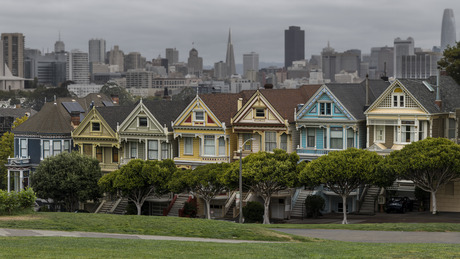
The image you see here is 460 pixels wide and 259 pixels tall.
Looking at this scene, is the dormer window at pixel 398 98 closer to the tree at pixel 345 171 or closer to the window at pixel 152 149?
the tree at pixel 345 171

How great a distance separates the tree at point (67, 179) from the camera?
6981 cm

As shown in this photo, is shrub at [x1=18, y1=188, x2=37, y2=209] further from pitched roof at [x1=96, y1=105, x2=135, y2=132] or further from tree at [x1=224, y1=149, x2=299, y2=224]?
pitched roof at [x1=96, y1=105, x2=135, y2=132]

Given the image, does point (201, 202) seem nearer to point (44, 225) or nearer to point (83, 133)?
point (83, 133)

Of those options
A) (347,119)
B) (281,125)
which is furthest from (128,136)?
(347,119)

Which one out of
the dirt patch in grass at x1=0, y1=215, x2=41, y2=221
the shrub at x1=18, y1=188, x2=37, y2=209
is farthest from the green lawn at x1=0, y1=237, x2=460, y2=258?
the shrub at x1=18, y1=188, x2=37, y2=209

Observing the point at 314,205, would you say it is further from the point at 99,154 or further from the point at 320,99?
the point at 99,154

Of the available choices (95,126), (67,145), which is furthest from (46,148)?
(95,126)

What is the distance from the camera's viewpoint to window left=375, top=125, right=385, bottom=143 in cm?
6600

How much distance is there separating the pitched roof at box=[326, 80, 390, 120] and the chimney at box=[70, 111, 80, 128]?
80.4 ft

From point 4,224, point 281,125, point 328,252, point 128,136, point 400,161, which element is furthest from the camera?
point 128,136

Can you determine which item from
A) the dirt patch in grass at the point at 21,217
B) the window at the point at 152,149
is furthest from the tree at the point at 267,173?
the dirt patch in grass at the point at 21,217

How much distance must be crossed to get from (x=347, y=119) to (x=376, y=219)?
9.33 meters

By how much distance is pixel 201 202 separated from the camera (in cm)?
6938

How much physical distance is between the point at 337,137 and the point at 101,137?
20762mm
